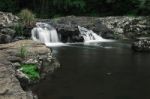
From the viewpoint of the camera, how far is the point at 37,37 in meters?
35.4

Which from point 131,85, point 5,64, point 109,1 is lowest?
point 131,85

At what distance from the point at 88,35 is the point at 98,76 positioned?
60.0 ft

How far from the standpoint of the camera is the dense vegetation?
48312mm

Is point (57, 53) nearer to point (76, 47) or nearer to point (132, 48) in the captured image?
point (76, 47)

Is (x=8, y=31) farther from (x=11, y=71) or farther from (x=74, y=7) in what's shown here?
(x=11, y=71)

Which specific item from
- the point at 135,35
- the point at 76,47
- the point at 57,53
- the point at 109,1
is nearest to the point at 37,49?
the point at 57,53

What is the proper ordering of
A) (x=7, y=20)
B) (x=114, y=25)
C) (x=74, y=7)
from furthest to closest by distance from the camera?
(x=74, y=7) < (x=114, y=25) < (x=7, y=20)

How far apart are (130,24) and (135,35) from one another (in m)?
1.75

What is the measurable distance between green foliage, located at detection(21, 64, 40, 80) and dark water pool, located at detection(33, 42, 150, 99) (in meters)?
0.43

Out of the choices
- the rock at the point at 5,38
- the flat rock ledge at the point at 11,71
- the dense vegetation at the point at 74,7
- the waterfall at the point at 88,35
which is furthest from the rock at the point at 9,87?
the dense vegetation at the point at 74,7

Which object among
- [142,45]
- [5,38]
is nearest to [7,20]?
[5,38]

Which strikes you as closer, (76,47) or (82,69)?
(82,69)

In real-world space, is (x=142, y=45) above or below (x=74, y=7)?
below

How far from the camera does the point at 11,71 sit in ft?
46.6
